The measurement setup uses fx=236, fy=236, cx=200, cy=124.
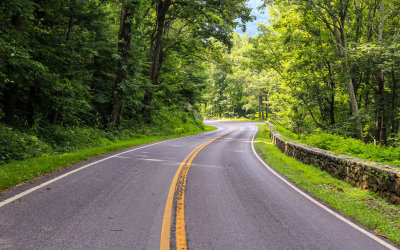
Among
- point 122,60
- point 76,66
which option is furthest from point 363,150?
point 76,66

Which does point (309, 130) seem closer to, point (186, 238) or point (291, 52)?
point (291, 52)

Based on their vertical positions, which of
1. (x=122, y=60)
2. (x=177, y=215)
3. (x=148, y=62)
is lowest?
(x=177, y=215)

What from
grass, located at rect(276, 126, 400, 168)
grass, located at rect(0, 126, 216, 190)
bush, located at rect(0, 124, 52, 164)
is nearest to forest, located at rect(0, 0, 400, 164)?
bush, located at rect(0, 124, 52, 164)

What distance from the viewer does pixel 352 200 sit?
5.83 meters

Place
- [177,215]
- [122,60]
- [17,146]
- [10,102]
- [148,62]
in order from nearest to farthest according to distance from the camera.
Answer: [177,215]
[17,146]
[10,102]
[122,60]
[148,62]

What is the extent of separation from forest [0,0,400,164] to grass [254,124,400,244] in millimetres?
5470

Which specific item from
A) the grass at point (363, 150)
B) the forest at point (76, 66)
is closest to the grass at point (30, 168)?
the forest at point (76, 66)

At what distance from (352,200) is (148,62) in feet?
50.9

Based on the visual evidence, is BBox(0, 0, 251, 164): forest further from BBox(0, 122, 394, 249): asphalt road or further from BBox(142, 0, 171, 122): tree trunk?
BBox(0, 122, 394, 249): asphalt road

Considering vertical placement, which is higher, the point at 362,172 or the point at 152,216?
the point at 362,172

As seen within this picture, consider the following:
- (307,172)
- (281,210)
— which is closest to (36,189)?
(281,210)

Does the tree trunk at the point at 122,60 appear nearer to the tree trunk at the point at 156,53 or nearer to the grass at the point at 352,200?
the tree trunk at the point at 156,53

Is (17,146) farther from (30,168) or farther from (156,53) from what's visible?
(156,53)

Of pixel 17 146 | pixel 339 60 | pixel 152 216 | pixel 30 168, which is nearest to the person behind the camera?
pixel 152 216
